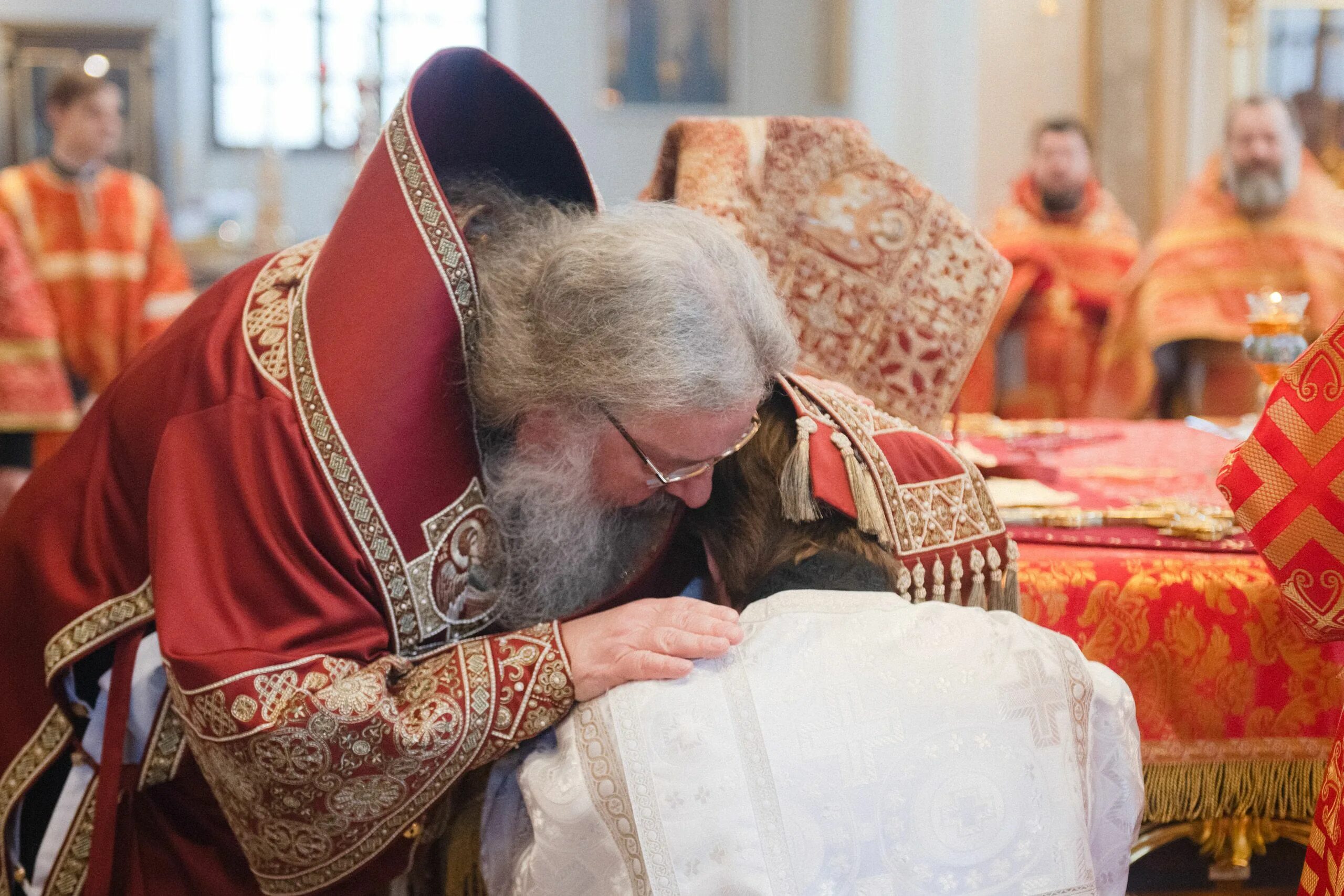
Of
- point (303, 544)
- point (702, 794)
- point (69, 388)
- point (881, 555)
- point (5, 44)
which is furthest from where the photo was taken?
point (5, 44)

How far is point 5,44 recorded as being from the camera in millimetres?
10688

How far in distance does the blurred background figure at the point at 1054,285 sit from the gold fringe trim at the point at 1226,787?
349 centimetres

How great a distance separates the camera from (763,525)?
1833mm

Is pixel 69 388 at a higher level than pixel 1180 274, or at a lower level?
lower

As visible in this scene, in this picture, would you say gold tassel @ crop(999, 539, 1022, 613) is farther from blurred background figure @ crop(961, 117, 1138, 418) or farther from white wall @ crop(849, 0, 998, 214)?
white wall @ crop(849, 0, 998, 214)

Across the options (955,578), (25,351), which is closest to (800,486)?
(955,578)

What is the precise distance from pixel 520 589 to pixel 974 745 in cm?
75

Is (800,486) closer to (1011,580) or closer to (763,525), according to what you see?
(763,525)

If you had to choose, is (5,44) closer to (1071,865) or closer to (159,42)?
(159,42)

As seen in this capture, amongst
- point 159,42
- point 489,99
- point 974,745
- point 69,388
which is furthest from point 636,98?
point 974,745

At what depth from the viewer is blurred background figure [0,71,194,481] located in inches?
229

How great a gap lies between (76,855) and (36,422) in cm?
397

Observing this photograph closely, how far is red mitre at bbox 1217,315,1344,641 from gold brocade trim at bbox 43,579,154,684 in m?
1.47

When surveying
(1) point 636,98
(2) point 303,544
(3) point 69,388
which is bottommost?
(3) point 69,388
